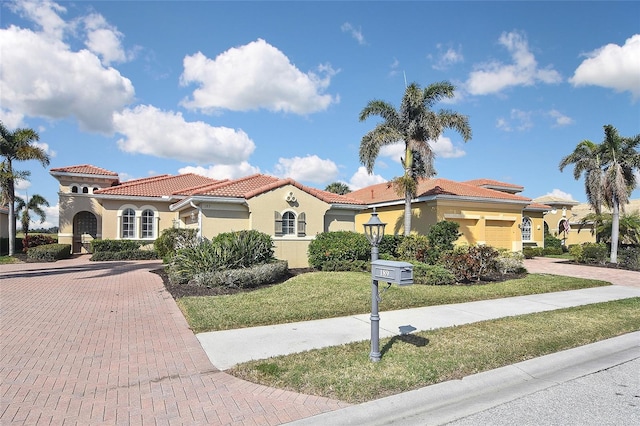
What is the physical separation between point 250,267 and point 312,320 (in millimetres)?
4589

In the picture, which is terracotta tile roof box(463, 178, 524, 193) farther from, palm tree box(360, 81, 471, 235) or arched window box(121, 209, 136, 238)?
arched window box(121, 209, 136, 238)

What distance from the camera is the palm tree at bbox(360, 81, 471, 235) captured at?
17656mm

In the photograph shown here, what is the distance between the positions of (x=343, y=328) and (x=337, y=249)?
769 centimetres

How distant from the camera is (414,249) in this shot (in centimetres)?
1512

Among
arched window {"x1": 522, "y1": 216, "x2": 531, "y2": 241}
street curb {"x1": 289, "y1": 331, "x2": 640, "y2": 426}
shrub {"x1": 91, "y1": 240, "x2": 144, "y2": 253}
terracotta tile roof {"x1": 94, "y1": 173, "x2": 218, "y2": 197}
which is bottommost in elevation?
street curb {"x1": 289, "y1": 331, "x2": 640, "y2": 426}

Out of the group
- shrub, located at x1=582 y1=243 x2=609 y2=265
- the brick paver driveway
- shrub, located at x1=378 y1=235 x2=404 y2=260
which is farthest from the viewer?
shrub, located at x1=582 y1=243 x2=609 y2=265

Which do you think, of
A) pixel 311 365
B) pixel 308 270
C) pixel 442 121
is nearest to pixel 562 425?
pixel 311 365

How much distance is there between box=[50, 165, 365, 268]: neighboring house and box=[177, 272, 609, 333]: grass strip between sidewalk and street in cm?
350

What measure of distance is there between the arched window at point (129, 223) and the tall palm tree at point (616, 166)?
Result: 85.5ft

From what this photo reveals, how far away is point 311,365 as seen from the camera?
16.8 feet

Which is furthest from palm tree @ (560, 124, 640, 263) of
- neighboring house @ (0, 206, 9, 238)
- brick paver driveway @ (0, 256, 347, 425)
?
neighboring house @ (0, 206, 9, 238)

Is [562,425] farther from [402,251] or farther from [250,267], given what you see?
[402,251]

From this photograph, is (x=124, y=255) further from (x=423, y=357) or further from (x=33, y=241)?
(x=423, y=357)

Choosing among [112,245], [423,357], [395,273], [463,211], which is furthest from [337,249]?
[112,245]
